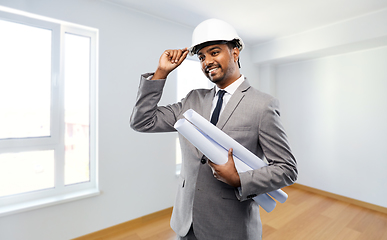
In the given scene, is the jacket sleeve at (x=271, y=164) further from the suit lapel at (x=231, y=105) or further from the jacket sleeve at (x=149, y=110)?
the jacket sleeve at (x=149, y=110)

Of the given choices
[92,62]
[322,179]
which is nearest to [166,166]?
[92,62]

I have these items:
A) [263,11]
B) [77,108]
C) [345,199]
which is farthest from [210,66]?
[345,199]

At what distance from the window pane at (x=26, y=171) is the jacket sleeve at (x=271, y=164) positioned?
7.19ft

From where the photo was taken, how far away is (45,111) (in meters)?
2.23

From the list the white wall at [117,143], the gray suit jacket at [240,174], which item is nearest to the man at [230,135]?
the gray suit jacket at [240,174]

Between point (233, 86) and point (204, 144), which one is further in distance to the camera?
point (233, 86)

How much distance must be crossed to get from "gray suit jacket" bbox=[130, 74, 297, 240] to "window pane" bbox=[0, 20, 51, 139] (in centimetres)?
169

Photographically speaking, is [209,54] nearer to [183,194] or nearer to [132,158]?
[183,194]

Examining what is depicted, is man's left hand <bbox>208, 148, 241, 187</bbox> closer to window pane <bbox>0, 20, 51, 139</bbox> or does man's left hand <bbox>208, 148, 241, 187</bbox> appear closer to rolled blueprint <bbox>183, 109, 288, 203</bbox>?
rolled blueprint <bbox>183, 109, 288, 203</bbox>

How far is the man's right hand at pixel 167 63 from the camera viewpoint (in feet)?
3.54

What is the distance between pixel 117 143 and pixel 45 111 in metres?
0.80

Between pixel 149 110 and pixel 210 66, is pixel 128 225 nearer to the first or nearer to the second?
pixel 149 110

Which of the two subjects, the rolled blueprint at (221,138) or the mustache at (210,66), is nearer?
the rolled blueprint at (221,138)

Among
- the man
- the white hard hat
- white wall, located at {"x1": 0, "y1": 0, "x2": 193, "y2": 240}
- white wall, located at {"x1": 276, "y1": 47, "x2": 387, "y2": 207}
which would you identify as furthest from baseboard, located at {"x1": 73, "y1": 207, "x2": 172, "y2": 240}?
white wall, located at {"x1": 276, "y1": 47, "x2": 387, "y2": 207}
